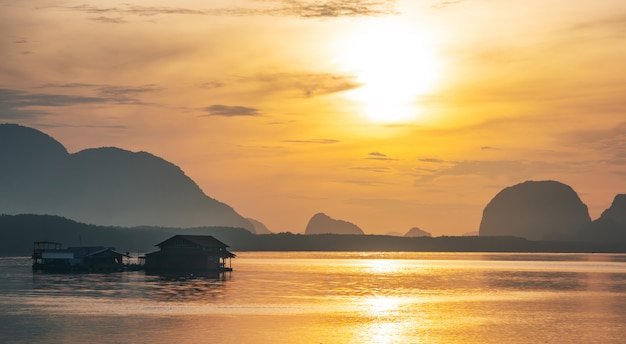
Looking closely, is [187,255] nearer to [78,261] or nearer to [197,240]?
[197,240]

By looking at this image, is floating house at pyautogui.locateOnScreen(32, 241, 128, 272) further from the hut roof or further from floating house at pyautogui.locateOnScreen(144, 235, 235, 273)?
the hut roof

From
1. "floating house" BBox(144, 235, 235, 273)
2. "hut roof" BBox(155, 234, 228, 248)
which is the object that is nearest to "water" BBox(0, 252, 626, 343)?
"floating house" BBox(144, 235, 235, 273)

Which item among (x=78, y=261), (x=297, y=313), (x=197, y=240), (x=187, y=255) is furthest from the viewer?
(x=78, y=261)

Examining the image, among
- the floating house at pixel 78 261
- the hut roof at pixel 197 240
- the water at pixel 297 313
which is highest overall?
the hut roof at pixel 197 240

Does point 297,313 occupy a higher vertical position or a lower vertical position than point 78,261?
lower

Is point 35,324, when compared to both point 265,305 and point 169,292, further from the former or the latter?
point 169,292

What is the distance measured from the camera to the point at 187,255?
490 feet

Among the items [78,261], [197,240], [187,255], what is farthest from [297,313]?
[78,261]

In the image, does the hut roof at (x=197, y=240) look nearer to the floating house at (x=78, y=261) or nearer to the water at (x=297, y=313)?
the floating house at (x=78, y=261)

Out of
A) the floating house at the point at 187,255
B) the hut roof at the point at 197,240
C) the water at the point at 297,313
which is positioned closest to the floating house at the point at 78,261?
the floating house at the point at 187,255

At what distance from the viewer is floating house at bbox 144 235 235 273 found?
149 meters

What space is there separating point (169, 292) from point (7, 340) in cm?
4431

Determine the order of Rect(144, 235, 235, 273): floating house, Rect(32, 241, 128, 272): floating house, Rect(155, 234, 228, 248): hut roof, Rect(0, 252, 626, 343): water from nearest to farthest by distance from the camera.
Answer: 1. Rect(0, 252, 626, 343): water
2. Rect(144, 235, 235, 273): floating house
3. Rect(155, 234, 228, 248): hut roof
4. Rect(32, 241, 128, 272): floating house

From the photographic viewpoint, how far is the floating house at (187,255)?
149000 millimetres
